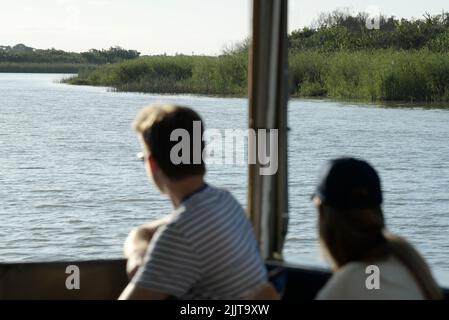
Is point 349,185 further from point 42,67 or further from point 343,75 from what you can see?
point 42,67

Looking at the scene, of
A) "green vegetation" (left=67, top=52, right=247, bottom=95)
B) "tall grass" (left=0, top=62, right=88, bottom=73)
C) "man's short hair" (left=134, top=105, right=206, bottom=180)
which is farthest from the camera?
"tall grass" (left=0, top=62, right=88, bottom=73)

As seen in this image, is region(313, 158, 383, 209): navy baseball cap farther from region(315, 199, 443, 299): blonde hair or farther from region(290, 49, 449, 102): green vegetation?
region(290, 49, 449, 102): green vegetation

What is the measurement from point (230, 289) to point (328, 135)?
12.9 m

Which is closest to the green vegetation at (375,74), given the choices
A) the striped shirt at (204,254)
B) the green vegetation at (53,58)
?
the green vegetation at (53,58)

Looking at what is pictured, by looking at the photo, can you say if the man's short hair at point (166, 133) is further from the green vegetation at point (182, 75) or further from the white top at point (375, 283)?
the green vegetation at point (182, 75)

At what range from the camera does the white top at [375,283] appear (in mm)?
1586

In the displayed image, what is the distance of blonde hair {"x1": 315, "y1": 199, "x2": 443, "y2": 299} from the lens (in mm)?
1585

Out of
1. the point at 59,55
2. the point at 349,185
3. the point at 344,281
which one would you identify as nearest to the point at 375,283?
the point at 344,281

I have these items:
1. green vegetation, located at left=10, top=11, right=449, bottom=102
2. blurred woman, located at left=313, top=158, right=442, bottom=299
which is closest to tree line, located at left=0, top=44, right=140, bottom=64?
green vegetation, located at left=10, top=11, right=449, bottom=102

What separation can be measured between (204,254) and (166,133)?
224 mm

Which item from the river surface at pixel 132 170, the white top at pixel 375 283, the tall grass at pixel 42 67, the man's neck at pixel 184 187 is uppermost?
the tall grass at pixel 42 67

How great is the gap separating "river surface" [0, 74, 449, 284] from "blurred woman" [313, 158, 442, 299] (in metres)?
5.59

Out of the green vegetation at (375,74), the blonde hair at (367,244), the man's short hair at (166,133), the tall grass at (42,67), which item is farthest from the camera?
the tall grass at (42,67)

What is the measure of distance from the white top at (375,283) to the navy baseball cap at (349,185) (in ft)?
0.34
